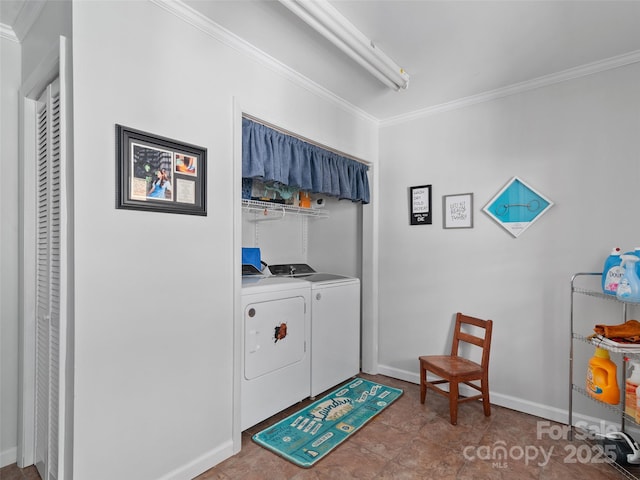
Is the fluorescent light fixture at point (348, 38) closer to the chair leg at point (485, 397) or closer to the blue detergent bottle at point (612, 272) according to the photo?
the blue detergent bottle at point (612, 272)

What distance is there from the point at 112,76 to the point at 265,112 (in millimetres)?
941

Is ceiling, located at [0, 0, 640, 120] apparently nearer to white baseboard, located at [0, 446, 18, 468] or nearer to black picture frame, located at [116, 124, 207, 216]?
black picture frame, located at [116, 124, 207, 216]

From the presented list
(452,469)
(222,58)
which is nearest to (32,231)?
(222,58)

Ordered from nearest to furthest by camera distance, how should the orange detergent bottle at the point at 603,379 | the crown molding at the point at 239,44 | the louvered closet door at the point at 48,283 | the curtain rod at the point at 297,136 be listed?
the louvered closet door at the point at 48,283 < the crown molding at the point at 239,44 < the orange detergent bottle at the point at 603,379 < the curtain rod at the point at 297,136

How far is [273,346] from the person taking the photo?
246cm

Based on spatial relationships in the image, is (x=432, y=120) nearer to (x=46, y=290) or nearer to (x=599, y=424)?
(x=599, y=424)

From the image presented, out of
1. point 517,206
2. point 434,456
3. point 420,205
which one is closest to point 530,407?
point 434,456

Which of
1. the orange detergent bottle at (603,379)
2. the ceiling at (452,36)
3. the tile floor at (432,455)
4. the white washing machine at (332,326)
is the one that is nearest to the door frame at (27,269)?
the ceiling at (452,36)

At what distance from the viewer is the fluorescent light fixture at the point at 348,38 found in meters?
1.72

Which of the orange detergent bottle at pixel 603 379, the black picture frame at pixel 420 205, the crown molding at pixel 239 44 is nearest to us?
the crown molding at pixel 239 44

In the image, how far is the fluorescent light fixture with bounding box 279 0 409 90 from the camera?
5.63 ft

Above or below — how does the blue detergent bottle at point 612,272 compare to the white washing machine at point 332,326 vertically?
above

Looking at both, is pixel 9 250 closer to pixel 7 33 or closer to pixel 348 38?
pixel 7 33

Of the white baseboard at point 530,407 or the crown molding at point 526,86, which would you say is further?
the white baseboard at point 530,407
